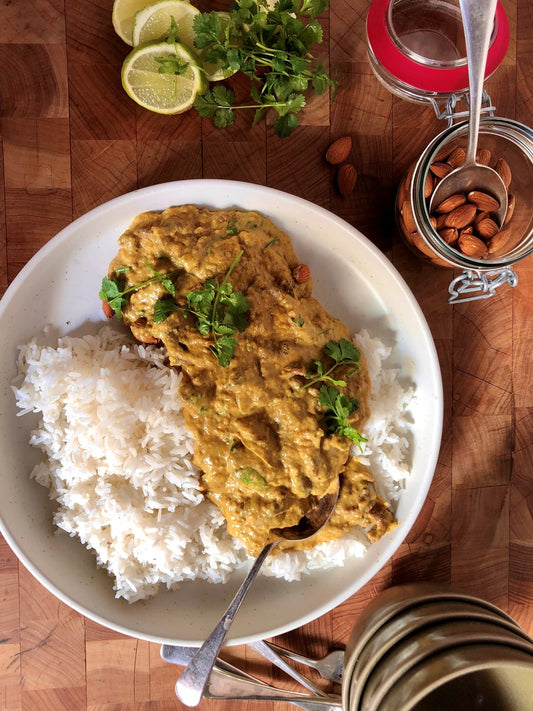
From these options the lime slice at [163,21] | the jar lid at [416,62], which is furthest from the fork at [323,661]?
the lime slice at [163,21]

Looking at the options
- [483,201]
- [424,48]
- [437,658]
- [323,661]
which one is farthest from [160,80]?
[323,661]

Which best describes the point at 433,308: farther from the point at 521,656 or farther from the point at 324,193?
the point at 521,656

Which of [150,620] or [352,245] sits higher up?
[352,245]

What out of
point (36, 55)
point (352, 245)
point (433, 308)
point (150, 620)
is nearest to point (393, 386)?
point (433, 308)

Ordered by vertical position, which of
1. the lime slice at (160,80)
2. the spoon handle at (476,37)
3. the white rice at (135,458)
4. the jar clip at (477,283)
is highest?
the spoon handle at (476,37)

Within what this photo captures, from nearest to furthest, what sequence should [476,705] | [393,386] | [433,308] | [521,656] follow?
[521,656]
[476,705]
[393,386]
[433,308]

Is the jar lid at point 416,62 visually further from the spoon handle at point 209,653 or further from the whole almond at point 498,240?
the spoon handle at point 209,653
